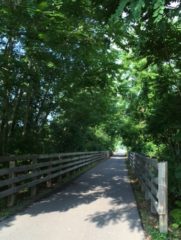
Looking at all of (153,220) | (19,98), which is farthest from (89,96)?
(153,220)

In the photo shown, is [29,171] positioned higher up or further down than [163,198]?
higher up

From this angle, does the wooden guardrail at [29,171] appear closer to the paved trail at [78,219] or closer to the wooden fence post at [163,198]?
the paved trail at [78,219]

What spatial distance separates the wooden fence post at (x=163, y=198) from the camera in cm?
641

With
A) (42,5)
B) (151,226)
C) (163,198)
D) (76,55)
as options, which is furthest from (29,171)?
(163,198)

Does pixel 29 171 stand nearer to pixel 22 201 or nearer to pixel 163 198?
pixel 22 201

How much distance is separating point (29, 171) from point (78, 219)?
3829 millimetres

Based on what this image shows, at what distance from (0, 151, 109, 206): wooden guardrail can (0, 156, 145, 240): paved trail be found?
58 centimetres

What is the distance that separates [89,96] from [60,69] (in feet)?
24.8

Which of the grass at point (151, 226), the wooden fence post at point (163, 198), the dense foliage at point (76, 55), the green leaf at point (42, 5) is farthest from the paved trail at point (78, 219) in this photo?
the green leaf at point (42, 5)

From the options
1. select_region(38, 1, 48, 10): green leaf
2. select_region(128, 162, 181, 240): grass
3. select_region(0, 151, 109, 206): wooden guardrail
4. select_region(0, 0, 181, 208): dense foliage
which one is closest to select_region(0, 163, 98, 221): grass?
select_region(0, 151, 109, 206): wooden guardrail

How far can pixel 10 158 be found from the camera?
8.77 m

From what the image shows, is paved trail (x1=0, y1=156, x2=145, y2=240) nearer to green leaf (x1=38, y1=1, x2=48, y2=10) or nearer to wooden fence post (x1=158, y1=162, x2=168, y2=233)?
wooden fence post (x1=158, y1=162, x2=168, y2=233)

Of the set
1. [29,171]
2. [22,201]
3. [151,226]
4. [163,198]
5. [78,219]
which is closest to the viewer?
[163,198]

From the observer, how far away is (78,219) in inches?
295
